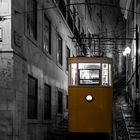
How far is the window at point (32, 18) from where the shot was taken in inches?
749

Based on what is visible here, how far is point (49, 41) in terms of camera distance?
24125 mm

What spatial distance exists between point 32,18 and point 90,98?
15.6 feet

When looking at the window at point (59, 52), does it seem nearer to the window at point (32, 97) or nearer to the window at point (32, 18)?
the window at point (32, 18)

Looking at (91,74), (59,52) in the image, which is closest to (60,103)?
(59,52)

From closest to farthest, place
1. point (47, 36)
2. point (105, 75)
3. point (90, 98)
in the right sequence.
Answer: point (90, 98) → point (105, 75) → point (47, 36)

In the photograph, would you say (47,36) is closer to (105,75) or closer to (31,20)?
(31,20)

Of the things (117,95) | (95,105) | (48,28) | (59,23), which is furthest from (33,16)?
(117,95)

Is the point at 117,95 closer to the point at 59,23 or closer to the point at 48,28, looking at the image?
the point at 59,23

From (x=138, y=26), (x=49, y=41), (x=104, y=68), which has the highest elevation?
(x=138, y=26)

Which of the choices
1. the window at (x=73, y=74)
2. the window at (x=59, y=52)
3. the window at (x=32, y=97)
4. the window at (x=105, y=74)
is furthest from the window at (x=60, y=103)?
the window at (x=105, y=74)

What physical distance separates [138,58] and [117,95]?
25.3 meters

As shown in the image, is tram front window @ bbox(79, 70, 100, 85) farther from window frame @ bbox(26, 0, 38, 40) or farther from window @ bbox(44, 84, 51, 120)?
window @ bbox(44, 84, 51, 120)

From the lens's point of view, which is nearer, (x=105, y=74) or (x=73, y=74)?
(x=105, y=74)

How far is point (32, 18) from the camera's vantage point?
1988cm
